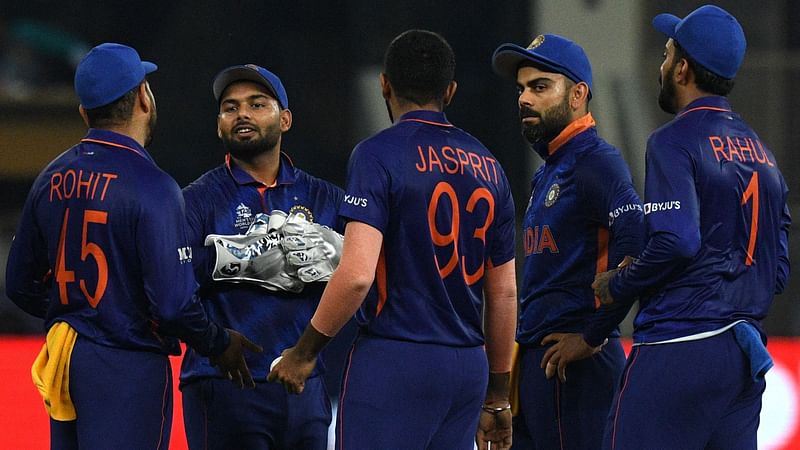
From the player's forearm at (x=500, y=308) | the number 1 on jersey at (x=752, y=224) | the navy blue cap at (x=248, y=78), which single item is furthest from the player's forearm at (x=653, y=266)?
the navy blue cap at (x=248, y=78)

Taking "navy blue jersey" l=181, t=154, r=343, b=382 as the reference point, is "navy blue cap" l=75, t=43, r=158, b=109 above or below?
above

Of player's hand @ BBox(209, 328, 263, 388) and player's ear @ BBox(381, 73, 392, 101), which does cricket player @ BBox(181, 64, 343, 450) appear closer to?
player's hand @ BBox(209, 328, 263, 388)

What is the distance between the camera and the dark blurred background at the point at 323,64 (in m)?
6.21

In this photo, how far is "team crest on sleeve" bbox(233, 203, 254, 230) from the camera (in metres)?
3.99

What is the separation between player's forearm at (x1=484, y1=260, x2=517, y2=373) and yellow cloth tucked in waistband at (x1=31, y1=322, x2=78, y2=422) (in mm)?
1152

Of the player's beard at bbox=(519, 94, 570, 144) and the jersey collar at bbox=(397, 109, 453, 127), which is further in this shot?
the player's beard at bbox=(519, 94, 570, 144)

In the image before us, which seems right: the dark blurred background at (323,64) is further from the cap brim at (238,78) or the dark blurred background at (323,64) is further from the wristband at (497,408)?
the wristband at (497,408)

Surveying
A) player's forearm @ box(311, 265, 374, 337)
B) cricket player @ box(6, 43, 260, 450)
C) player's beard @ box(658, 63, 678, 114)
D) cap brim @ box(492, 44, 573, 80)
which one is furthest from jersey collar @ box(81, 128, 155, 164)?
player's beard @ box(658, 63, 678, 114)

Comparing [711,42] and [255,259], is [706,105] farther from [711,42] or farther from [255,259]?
[255,259]

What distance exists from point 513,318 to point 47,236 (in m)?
1.32

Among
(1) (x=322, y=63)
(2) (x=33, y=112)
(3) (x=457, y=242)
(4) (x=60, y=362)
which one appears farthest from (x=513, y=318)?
(2) (x=33, y=112)

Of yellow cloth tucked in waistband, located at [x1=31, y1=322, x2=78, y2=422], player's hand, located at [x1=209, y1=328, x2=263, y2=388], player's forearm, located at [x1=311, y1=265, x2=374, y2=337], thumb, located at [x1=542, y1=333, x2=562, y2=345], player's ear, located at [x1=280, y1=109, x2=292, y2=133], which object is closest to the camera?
player's forearm, located at [x1=311, y1=265, x2=374, y2=337]

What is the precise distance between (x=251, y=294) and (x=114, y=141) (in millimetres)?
689

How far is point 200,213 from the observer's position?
400 centimetres
